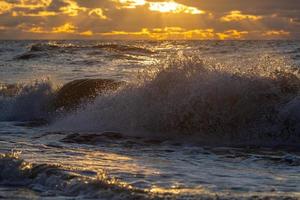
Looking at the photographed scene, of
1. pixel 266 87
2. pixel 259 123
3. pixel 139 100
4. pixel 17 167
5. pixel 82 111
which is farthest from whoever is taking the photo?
pixel 82 111

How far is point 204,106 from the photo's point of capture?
9625mm

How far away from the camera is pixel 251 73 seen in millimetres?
10055

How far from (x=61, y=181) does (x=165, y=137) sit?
12.4 feet

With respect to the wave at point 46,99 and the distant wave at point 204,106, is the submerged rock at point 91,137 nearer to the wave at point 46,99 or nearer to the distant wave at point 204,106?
the distant wave at point 204,106

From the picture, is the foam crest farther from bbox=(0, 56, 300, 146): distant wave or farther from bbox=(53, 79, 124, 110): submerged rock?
bbox=(0, 56, 300, 146): distant wave

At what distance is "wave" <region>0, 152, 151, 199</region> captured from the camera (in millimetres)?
4895

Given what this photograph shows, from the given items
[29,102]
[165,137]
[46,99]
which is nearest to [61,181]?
[165,137]

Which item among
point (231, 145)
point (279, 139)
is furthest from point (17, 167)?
point (279, 139)

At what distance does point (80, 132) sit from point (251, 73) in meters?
3.32

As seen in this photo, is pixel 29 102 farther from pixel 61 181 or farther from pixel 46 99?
pixel 61 181

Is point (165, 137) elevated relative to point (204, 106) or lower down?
lower down

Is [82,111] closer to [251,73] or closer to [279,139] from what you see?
[251,73]

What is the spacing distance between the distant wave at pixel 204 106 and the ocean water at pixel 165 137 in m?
0.02

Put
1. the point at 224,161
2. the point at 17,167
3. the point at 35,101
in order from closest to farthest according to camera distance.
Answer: the point at 17,167, the point at 224,161, the point at 35,101
